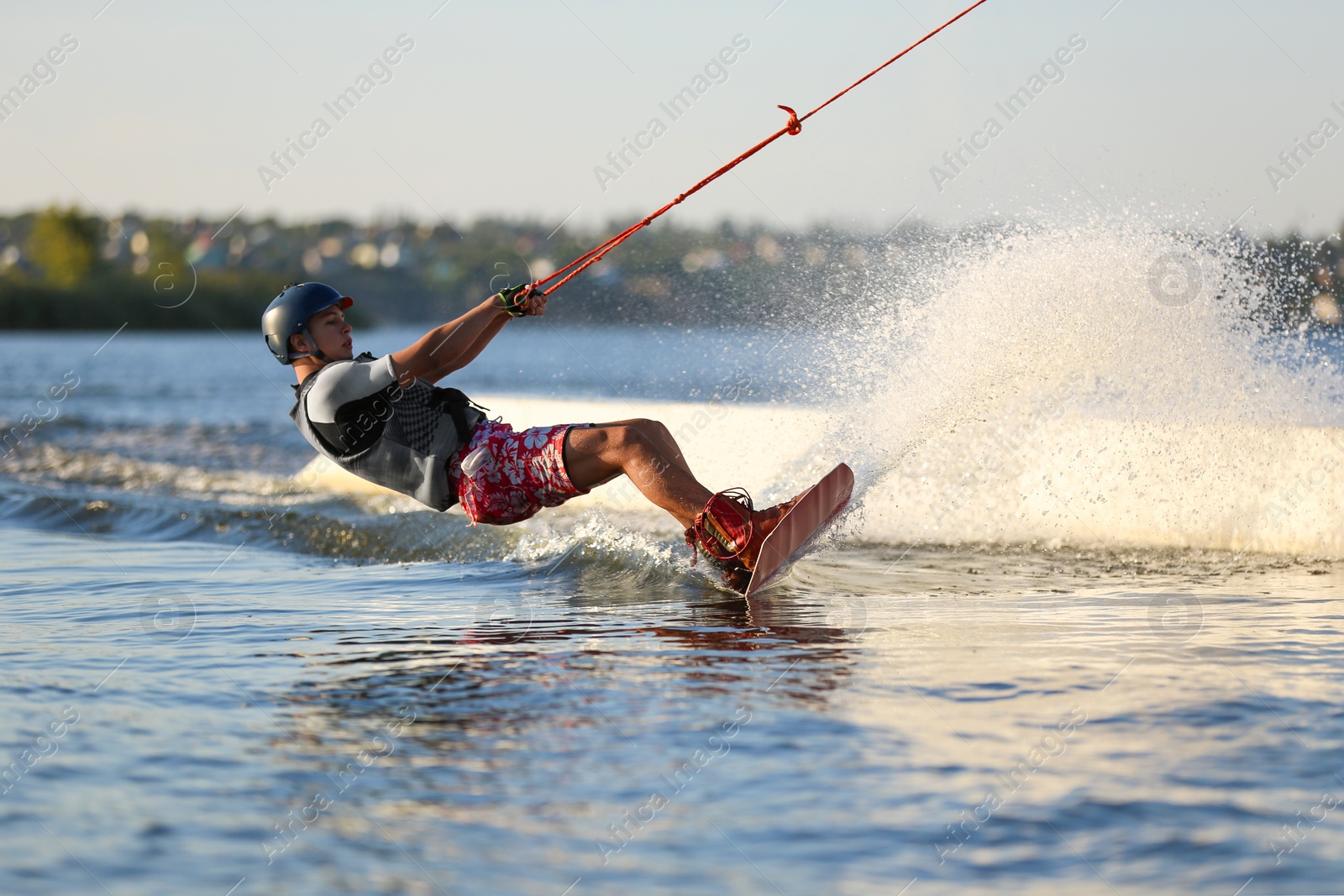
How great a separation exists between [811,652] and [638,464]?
1.41 meters

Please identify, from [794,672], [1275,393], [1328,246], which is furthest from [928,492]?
[794,672]

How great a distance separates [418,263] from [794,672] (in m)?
82.9

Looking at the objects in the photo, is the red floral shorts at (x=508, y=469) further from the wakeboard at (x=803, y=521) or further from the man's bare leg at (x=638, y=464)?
the wakeboard at (x=803, y=521)

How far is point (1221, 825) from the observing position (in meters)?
3.36

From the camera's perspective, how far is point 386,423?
618 centimetres

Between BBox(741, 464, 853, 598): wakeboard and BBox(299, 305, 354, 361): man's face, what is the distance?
214 centimetres

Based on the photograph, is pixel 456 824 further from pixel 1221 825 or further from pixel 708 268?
pixel 708 268

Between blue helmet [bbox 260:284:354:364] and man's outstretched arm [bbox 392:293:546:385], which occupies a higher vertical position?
blue helmet [bbox 260:284:354:364]

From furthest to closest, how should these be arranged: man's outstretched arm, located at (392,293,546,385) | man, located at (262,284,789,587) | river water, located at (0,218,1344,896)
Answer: man, located at (262,284,789,587) < man's outstretched arm, located at (392,293,546,385) < river water, located at (0,218,1344,896)

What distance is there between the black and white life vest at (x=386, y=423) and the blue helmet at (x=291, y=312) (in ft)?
0.65

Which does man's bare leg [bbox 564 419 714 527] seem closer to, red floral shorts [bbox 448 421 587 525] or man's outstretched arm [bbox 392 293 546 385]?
red floral shorts [bbox 448 421 587 525]

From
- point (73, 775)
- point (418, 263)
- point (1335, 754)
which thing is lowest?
point (1335, 754)

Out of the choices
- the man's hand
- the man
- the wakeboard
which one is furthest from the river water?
the man's hand

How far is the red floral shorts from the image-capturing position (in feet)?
20.8
